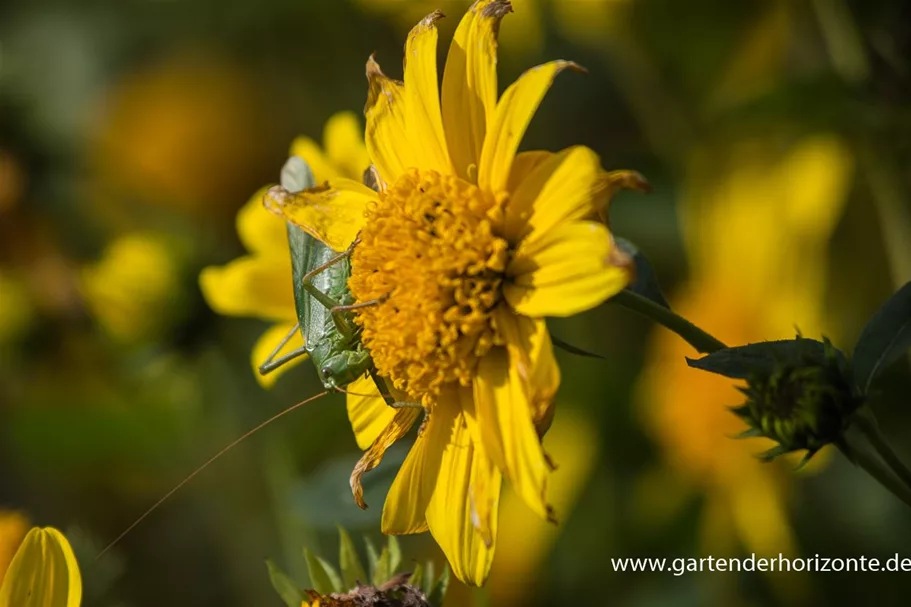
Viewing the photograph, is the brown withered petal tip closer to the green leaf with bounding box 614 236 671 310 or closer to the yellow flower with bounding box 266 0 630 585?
the yellow flower with bounding box 266 0 630 585

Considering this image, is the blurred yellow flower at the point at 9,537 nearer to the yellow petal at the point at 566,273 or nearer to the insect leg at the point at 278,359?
the insect leg at the point at 278,359

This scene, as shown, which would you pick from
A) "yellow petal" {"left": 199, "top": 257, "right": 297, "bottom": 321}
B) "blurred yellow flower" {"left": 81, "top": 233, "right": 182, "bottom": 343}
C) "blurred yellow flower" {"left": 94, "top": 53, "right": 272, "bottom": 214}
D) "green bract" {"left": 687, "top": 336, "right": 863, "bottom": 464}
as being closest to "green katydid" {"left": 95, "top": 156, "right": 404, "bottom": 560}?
"yellow petal" {"left": 199, "top": 257, "right": 297, "bottom": 321}

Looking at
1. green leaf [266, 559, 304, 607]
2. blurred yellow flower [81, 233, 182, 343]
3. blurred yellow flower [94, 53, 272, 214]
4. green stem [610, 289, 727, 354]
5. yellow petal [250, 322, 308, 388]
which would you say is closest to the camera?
green stem [610, 289, 727, 354]

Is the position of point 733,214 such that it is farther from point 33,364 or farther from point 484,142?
point 33,364

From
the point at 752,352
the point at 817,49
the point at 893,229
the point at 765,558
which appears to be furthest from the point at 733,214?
the point at 752,352

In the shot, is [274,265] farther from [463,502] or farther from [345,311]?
[463,502]
